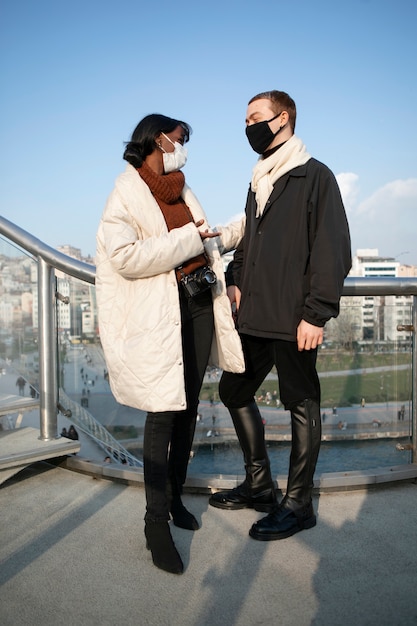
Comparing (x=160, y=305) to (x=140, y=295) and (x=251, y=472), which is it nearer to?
(x=140, y=295)

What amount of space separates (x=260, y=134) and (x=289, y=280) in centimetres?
65

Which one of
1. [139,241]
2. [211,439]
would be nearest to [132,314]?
[139,241]

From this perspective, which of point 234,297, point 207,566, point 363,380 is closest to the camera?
point 207,566

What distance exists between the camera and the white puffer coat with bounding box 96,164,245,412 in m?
1.94

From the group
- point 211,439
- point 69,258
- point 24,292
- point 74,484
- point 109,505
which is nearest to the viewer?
point 109,505

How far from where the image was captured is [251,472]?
240cm

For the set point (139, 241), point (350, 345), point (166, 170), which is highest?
point (166, 170)

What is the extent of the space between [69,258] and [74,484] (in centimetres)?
118

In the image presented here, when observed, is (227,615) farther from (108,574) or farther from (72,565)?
(72,565)

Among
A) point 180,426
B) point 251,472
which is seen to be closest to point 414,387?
point 251,472

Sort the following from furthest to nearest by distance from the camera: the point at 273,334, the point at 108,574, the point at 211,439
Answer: the point at 211,439
the point at 273,334
the point at 108,574

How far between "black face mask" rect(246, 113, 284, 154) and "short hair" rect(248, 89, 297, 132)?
0.13ft

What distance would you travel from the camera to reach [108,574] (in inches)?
69.8

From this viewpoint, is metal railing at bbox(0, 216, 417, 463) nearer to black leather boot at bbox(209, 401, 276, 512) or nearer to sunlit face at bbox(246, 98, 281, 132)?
black leather boot at bbox(209, 401, 276, 512)
